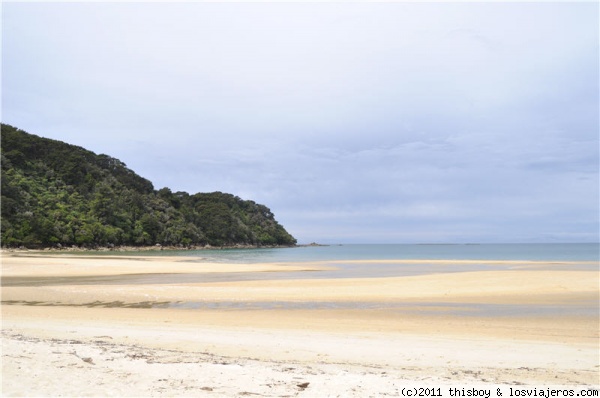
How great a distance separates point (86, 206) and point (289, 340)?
10380cm

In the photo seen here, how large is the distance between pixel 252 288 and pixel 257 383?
16397 millimetres

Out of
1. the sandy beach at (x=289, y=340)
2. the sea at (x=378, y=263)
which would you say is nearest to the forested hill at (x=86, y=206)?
the sea at (x=378, y=263)

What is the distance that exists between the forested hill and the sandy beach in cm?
6914

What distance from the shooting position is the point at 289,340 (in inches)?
410

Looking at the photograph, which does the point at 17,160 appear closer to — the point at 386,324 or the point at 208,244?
the point at 208,244

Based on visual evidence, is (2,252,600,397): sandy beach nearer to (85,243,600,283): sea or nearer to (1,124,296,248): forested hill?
(85,243,600,283): sea

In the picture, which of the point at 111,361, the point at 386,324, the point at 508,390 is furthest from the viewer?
the point at 386,324

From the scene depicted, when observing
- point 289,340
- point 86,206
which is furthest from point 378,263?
point 86,206

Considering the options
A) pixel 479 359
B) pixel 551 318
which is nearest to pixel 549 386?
pixel 479 359

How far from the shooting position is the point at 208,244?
142 meters

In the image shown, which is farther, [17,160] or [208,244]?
[208,244]

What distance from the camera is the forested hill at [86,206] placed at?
79.7 meters

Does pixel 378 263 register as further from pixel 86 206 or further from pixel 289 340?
pixel 86 206

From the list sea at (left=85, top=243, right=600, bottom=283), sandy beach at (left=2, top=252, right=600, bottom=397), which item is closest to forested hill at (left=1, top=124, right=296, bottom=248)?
sea at (left=85, top=243, right=600, bottom=283)
